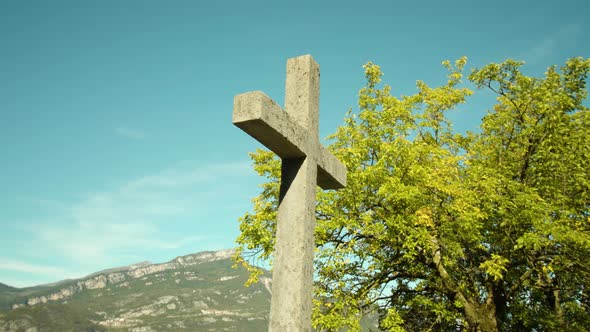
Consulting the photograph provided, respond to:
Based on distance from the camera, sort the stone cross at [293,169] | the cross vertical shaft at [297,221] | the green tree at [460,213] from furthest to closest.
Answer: the green tree at [460,213] → the cross vertical shaft at [297,221] → the stone cross at [293,169]

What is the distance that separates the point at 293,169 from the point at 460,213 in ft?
36.0

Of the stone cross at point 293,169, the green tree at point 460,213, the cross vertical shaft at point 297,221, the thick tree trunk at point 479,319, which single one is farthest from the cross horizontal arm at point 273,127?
the thick tree trunk at point 479,319

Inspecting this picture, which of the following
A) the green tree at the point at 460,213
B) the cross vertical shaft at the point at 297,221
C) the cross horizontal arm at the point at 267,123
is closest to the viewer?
the cross horizontal arm at the point at 267,123

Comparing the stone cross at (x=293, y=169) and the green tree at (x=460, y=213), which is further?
the green tree at (x=460, y=213)

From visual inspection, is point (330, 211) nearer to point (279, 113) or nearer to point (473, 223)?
point (473, 223)

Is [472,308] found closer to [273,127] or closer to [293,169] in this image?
[293,169]

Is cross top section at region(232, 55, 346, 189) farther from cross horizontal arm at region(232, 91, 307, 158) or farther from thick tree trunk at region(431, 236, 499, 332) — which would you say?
thick tree trunk at region(431, 236, 499, 332)

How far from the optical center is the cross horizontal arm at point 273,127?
346cm

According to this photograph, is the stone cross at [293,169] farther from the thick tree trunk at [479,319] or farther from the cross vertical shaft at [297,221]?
the thick tree trunk at [479,319]

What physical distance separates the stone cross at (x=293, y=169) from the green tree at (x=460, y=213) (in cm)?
921

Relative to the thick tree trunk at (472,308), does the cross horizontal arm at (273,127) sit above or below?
above

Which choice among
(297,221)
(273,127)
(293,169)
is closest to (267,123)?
(273,127)

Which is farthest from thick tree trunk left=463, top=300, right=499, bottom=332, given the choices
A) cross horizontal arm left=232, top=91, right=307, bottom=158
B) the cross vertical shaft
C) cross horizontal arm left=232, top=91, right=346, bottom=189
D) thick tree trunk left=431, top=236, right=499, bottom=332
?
cross horizontal arm left=232, top=91, right=307, bottom=158

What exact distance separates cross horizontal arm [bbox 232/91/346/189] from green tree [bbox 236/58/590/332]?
30.5 ft
